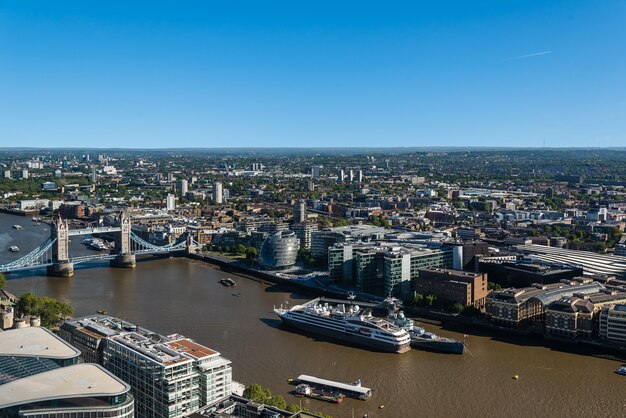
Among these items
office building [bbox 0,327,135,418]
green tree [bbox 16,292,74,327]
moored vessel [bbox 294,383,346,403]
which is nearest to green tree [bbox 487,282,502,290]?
moored vessel [bbox 294,383,346,403]

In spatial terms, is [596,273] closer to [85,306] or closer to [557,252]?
[557,252]

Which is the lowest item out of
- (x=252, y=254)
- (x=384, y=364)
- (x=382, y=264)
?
(x=384, y=364)

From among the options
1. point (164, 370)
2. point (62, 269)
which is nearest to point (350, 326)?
point (164, 370)

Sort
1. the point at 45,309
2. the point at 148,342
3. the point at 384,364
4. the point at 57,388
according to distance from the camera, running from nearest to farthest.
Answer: the point at 57,388 → the point at 148,342 → the point at 384,364 → the point at 45,309

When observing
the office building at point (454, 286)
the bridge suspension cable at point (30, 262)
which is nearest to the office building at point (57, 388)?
the office building at point (454, 286)

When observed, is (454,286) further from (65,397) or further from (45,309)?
(65,397)

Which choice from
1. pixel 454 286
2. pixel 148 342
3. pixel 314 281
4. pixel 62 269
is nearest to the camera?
pixel 148 342

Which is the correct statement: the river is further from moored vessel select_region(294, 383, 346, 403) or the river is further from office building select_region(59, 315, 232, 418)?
office building select_region(59, 315, 232, 418)
